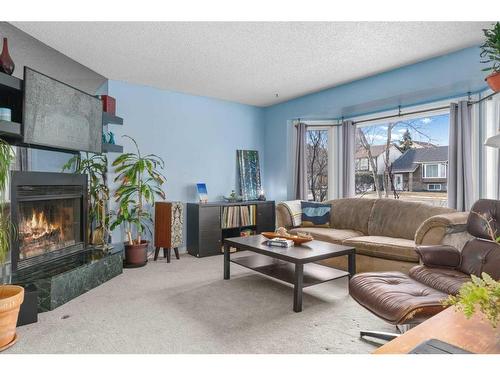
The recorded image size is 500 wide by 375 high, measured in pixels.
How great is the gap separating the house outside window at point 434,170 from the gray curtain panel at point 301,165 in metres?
1.73

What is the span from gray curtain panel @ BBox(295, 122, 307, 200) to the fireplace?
3.12 meters

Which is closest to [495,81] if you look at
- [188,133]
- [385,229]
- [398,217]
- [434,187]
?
[398,217]

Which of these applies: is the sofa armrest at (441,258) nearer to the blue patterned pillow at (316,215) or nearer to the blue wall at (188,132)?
A: the blue patterned pillow at (316,215)

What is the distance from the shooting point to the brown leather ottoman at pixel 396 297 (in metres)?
1.71

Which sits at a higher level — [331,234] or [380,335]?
[331,234]

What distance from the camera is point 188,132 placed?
4.85m

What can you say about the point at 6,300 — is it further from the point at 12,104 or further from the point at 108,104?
the point at 108,104

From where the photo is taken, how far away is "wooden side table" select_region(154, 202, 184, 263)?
13.6 ft

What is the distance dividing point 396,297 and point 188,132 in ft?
12.5

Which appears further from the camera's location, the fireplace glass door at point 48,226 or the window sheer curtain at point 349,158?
the window sheer curtain at point 349,158

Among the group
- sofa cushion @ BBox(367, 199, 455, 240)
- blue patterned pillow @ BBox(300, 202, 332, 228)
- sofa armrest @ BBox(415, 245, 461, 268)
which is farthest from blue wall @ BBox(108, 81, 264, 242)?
sofa armrest @ BBox(415, 245, 461, 268)

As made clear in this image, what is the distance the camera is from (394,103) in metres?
4.27

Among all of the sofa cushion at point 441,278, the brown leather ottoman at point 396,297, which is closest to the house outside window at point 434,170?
the sofa cushion at point 441,278
